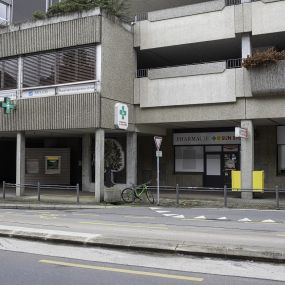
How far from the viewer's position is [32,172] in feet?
102

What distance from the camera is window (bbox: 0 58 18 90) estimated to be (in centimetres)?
2581

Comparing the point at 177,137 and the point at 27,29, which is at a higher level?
the point at 27,29

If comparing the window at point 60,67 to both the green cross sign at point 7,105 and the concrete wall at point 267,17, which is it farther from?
the concrete wall at point 267,17

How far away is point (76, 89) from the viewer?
23.4 meters

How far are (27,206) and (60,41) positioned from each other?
8.19m

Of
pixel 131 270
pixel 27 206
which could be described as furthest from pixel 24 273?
pixel 27 206

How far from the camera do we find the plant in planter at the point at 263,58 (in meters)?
21.5

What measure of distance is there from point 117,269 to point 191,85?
1698cm

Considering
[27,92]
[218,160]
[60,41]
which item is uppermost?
[60,41]

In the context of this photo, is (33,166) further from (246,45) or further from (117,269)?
(117,269)

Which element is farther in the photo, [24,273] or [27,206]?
[27,206]

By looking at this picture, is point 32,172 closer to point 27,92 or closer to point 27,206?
point 27,92

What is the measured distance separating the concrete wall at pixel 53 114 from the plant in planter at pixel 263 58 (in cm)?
703

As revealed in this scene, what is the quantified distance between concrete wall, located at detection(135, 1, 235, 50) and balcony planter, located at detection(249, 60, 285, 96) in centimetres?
234
